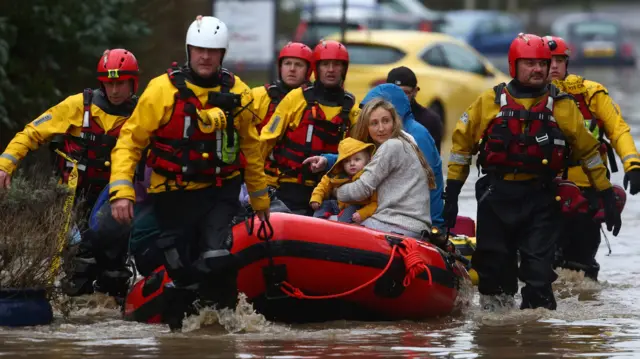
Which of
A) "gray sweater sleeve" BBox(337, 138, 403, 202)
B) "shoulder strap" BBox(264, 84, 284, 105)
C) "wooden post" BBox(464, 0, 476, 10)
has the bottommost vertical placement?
"gray sweater sleeve" BBox(337, 138, 403, 202)

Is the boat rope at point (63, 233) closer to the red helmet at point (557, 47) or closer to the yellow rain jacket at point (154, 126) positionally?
the yellow rain jacket at point (154, 126)

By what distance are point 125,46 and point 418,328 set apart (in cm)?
708

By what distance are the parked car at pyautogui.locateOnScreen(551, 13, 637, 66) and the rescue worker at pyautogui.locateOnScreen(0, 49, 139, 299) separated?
1249 inches

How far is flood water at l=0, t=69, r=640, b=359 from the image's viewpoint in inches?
338

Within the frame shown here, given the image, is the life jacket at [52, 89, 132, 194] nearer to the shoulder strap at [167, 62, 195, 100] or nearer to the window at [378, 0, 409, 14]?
the shoulder strap at [167, 62, 195, 100]

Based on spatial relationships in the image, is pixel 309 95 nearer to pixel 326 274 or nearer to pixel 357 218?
pixel 357 218

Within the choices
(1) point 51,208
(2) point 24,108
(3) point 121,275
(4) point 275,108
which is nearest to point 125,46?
(2) point 24,108

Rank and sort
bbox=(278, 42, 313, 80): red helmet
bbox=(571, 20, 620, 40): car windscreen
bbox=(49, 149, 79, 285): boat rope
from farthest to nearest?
bbox=(571, 20, 620, 40): car windscreen < bbox=(278, 42, 313, 80): red helmet < bbox=(49, 149, 79, 285): boat rope

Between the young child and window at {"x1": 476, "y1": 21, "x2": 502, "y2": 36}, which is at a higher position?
window at {"x1": 476, "y1": 21, "x2": 502, "y2": 36}

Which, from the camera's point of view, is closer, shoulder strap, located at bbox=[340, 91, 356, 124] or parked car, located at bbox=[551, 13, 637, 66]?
shoulder strap, located at bbox=[340, 91, 356, 124]

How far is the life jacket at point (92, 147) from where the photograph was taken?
10.7 m

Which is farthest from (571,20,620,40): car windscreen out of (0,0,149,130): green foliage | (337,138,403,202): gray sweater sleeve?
(337,138,403,202): gray sweater sleeve

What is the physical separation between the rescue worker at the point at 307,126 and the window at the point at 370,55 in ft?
34.0

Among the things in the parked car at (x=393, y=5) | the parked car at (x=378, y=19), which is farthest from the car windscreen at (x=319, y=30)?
the parked car at (x=393, y=5)
